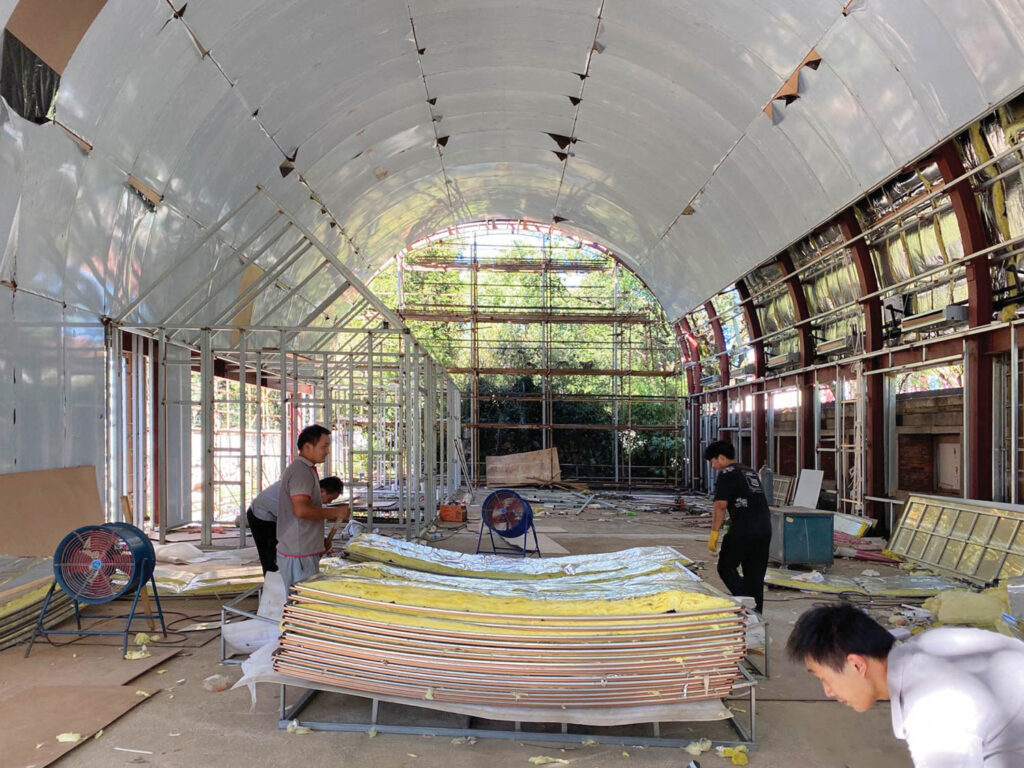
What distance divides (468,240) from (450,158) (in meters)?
8.04

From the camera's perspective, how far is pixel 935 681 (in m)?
1.83

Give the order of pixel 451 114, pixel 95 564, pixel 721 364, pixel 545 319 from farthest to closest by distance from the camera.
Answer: pixel 545 319, pixel 721 364, pixel 451 114, pixel 95 564

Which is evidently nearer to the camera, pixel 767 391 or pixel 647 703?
pixel 647 703

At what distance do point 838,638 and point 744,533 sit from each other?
4038mm

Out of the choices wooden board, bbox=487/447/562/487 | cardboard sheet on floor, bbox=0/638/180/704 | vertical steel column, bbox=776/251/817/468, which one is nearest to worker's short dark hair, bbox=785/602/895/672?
cardboard sheet on floor, bbox=0/638/180/704

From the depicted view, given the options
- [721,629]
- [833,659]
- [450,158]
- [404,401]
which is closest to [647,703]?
[721,629]

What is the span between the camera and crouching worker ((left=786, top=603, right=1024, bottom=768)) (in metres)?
1.77

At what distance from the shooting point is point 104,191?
8.29 metres

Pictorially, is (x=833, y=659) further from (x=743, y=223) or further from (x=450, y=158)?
(x=450, y=158)

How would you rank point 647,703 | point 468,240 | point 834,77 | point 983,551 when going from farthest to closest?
point 468,240, point 834,77, point 983,551, point 647,703

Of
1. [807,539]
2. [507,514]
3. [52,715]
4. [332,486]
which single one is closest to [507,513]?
[507,514]

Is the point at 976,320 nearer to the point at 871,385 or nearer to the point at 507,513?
the point at 871,385

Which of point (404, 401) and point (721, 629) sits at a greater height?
point (404, 401)

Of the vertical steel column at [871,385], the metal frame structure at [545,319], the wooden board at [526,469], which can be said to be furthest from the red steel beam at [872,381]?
the metal frame structure at [545,319]
